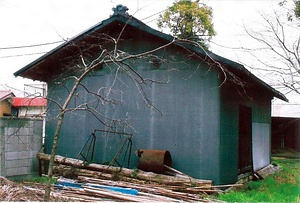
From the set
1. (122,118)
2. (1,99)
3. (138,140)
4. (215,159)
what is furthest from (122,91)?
(1,99)

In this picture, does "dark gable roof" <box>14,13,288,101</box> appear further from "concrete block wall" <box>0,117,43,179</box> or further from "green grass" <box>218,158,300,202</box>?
"green grass" <box>218,158,300,202</box>

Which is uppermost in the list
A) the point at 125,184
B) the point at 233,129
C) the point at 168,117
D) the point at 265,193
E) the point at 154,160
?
the point at 168,117

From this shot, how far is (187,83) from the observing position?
28.8 ft

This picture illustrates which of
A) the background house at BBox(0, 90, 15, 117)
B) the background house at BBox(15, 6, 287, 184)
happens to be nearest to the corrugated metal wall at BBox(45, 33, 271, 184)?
the background house at BBox(15, 6, 287, 184)

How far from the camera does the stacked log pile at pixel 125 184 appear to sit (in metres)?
6.89

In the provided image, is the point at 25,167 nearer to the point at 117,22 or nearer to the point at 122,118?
the point at 122,118

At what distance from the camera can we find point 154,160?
8.30 meters

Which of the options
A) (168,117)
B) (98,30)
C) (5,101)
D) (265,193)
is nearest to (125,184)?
(168,117)

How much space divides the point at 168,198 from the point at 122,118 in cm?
328

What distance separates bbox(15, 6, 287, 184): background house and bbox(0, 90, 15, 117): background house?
1455 cm

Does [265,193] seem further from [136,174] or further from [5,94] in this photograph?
[5,94]

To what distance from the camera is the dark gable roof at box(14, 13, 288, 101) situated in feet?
25.5

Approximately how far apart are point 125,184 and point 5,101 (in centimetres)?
1989

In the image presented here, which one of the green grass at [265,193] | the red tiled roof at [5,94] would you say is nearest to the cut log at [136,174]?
the green grass at [265,193]
